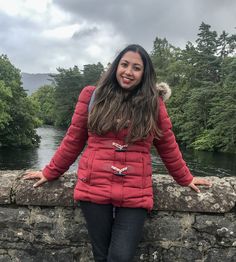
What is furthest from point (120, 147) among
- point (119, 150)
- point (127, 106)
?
point (127, 106)

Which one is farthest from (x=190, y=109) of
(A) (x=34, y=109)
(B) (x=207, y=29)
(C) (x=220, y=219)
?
(C) (x=220, y=219)

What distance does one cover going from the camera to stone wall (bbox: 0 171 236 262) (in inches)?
142

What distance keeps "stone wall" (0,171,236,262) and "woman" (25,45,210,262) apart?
0.30 meters

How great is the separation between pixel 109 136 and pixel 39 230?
111cm

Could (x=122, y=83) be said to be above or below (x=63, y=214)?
above

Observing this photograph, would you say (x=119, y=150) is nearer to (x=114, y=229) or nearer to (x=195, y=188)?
(x=114, y=229)

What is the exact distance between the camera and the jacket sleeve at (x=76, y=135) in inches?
134

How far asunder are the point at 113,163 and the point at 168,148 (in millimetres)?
539

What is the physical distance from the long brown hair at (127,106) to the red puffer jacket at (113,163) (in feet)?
0.22

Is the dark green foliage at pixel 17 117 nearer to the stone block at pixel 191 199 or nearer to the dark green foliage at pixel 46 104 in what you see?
the stone block at pixel 191 199

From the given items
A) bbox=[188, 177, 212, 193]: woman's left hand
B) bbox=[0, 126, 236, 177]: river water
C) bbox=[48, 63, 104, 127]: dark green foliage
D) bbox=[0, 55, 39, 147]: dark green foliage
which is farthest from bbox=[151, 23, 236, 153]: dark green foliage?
bbox=[188, 177, 212, 193]: woman's left hand

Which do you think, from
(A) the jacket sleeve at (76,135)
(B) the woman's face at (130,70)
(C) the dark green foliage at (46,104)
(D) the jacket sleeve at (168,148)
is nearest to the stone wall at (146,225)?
(D) the jacket sleeve at (168,148)

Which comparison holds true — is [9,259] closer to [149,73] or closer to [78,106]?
[78,106]

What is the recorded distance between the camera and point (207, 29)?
60.0 metres
